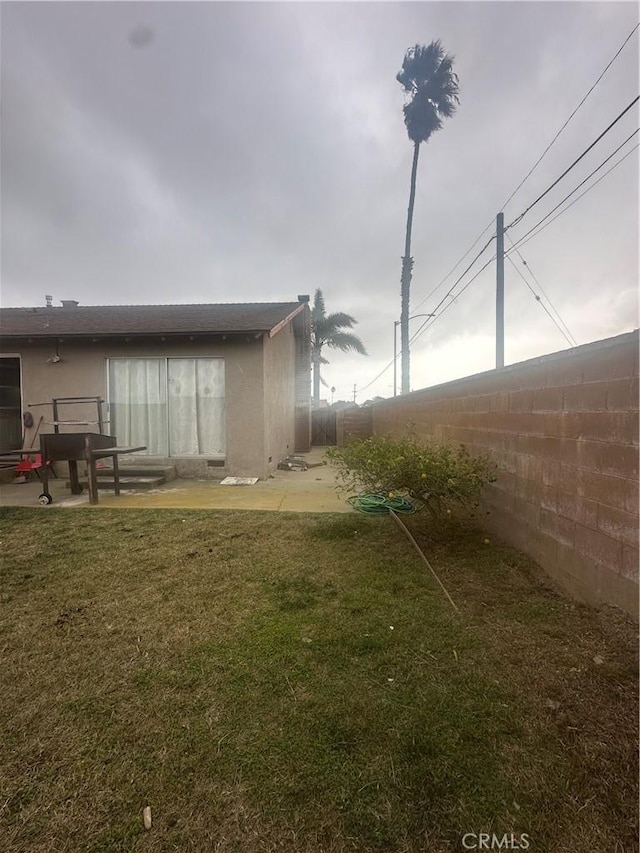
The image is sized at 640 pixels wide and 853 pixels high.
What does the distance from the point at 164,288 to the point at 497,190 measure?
38.4ft

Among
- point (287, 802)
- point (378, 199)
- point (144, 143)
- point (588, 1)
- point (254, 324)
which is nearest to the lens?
point (287, 802)

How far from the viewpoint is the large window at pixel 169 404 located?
317 inches

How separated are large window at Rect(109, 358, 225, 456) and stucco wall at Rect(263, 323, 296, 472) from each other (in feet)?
3.22

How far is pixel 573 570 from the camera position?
2.63 metres

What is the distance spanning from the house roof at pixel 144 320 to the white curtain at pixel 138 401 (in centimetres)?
77

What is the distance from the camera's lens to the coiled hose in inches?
191

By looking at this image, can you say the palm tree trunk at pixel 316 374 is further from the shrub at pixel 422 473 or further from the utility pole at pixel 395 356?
the shrub at pixel 422 473

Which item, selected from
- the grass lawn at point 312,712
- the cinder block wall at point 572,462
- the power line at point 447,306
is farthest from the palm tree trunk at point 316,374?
the grass lawn at point 312,712

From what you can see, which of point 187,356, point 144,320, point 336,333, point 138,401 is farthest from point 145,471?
point 336,333

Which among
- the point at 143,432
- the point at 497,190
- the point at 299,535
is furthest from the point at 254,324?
the point at 497,190

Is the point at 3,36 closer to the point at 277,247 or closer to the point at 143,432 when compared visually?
the point at 143,432

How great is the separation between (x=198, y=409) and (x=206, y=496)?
2.38 m

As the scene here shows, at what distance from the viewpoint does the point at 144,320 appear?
8.82 metres

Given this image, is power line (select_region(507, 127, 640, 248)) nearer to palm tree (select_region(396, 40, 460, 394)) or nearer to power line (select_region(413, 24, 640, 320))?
power line (select_region(413, 24, 640, 320))
